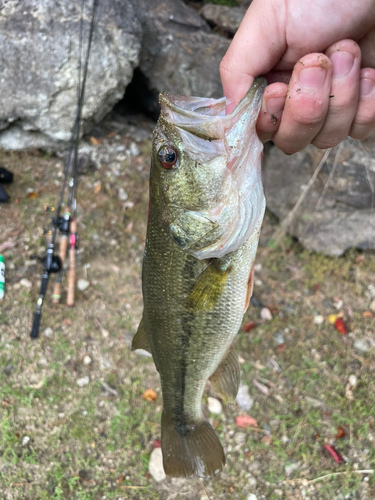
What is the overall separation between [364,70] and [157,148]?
0.98 metres

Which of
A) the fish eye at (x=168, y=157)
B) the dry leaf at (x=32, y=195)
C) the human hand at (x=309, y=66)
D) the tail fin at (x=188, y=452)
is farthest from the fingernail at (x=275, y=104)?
the dry leaf at (x=32, y=195)

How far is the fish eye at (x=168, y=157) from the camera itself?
4.62 feet

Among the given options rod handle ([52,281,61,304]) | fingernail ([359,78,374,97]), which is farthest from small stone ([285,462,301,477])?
fingernail ([359,78,374,97])

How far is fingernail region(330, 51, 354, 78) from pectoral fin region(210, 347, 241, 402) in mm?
1519

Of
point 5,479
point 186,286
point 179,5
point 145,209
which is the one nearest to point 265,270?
point 145,209

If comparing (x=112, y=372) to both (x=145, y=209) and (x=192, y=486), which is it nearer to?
(x=192, y=486)

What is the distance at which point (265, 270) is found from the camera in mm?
3734

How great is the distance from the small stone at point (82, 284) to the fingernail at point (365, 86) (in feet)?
9.56

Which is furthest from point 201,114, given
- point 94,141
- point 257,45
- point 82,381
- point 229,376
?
point 94,141

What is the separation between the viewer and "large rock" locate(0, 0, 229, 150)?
11.9 feet

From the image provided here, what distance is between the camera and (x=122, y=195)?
13.4 feet

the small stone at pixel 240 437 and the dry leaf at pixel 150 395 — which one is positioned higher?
the small stone at pixel 240 437

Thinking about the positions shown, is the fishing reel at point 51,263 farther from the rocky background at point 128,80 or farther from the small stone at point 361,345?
the small stone at point 361,345

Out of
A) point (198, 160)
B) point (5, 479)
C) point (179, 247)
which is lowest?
point (5, 479)
